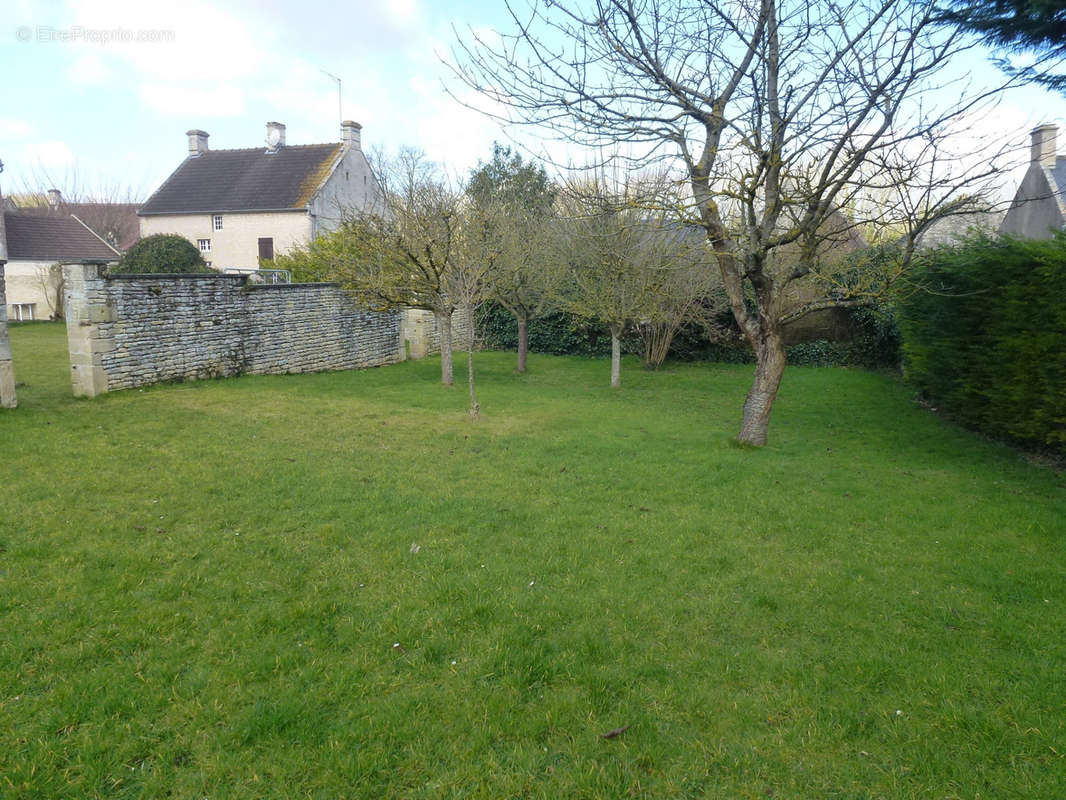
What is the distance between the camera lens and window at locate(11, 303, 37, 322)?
23422 mm

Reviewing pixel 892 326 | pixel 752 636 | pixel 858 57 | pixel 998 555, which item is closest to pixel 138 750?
pixel 752 636

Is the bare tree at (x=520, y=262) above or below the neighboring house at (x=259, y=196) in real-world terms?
below

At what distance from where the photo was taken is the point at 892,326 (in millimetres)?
16844

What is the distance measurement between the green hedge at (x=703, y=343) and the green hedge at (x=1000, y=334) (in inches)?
282

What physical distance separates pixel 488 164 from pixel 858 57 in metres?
23.2

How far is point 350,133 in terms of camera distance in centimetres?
2672

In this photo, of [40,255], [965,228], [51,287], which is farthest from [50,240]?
[965,228]

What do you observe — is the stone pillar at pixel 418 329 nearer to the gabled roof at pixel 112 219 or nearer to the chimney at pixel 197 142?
the chimney at pixel 197 142

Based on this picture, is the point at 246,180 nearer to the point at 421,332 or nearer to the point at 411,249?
the point at 421,332

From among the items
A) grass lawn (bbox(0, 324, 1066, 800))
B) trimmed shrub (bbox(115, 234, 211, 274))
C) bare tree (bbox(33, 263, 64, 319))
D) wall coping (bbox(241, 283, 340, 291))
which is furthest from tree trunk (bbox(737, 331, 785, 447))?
bare tree (bbox(33, 263, 64, 319))

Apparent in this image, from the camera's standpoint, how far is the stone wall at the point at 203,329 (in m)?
10.1

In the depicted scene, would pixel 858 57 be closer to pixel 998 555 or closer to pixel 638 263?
pixel 998 555

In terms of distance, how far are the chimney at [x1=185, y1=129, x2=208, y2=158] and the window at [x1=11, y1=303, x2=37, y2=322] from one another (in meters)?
9.43

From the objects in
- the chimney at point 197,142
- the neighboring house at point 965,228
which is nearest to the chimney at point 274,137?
the chimney at point 197,142
